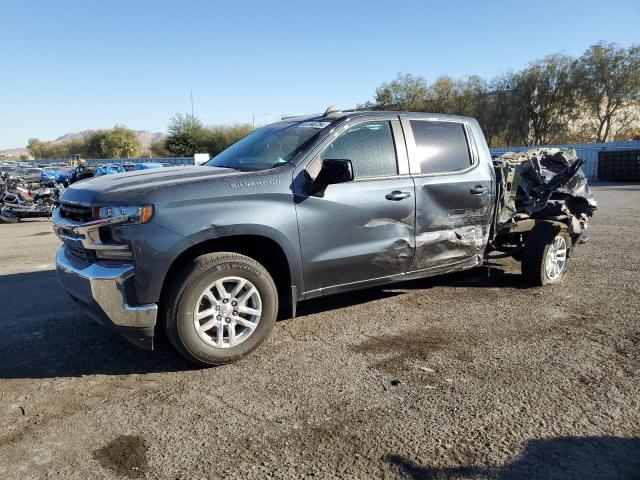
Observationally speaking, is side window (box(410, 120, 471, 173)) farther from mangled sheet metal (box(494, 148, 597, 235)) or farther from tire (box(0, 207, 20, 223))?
tire (box(0, 207, 20, 223))

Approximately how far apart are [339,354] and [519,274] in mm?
3614

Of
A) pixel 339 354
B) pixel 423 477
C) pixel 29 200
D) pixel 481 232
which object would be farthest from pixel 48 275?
pixel 29 200

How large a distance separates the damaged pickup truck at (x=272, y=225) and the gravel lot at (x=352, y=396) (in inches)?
17.1

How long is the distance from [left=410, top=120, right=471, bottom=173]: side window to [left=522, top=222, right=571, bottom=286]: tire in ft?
4.53

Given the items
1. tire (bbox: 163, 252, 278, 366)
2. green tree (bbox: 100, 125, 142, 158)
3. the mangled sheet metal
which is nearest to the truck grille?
tire (bbox: 163, 252, 278, 366)

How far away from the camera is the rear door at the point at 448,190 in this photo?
4.83 meters

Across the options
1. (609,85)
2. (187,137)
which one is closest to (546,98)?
(609,85)

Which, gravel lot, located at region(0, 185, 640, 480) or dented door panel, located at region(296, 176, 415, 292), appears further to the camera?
dented door panel, located at region(296, 176, 415, 292)

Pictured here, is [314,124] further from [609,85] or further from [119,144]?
[119,144]

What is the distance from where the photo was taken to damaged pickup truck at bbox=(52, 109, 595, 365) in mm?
3516

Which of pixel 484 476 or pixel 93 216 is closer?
pixel 484 476

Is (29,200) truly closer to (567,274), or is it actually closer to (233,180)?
(233,180)

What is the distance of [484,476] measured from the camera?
249 centimetres

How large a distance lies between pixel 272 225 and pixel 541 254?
3.52 m
